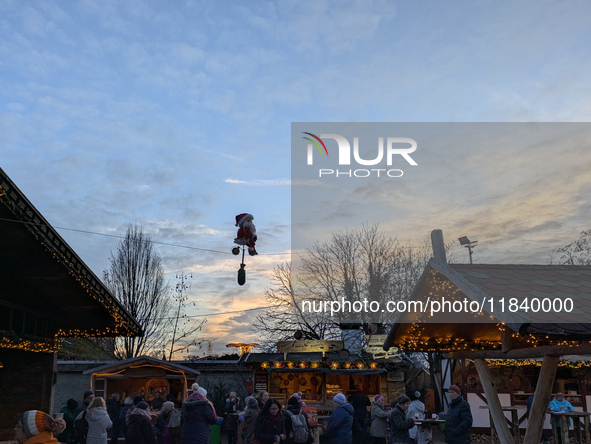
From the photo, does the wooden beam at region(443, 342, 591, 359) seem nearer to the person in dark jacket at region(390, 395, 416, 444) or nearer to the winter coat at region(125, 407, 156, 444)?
the person in dark jacket at region(390, 395, 416, 444)

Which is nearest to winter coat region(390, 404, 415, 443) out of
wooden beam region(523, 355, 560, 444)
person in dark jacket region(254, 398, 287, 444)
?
person in dark jacket region(254, 398, 287, 444)

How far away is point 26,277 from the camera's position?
9.41m

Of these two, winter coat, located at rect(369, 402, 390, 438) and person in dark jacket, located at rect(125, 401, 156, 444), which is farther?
winter coat, located at rect(369, 402, 390, 438)

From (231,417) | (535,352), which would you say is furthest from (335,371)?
(535,352)

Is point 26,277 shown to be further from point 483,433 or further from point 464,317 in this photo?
point 483,433

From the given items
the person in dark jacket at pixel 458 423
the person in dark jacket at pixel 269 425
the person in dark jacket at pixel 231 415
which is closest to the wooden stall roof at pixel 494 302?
the person in dark jacket at pixel 458 423

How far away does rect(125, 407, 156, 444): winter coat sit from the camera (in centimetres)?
779

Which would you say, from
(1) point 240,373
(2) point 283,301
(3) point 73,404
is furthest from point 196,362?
(3) point 73,404

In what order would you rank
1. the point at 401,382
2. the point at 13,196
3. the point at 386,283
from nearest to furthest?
the point at 13,196, the point at 401,382, the point at 386,283

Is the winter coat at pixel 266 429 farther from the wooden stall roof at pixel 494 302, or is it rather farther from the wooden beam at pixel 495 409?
the wooden beam at pixel 495 409

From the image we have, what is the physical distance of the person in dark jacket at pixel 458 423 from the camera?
6852mm

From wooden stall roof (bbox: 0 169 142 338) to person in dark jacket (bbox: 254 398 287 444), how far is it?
4.17 m

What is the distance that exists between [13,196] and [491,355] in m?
6.99

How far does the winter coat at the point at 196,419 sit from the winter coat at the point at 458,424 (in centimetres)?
332
